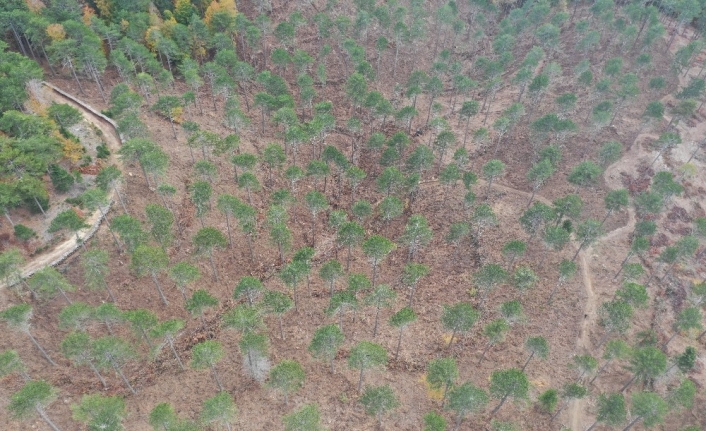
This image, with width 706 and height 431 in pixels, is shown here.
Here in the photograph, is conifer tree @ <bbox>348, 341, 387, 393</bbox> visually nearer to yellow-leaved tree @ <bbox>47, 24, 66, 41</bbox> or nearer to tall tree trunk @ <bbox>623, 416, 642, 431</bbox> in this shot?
tall tree trunk @ <bbox>623, 416, 642, 431</bbox>

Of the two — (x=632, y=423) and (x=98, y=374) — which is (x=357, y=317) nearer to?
(x=98, y=374)

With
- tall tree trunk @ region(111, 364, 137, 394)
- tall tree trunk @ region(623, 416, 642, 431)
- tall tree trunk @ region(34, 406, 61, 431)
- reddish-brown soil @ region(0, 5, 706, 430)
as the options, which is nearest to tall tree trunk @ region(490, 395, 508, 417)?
reddish-brown soil @ region(0, 5, 706, 430)

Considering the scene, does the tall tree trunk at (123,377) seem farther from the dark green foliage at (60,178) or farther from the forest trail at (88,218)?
the dark green foliage at (60,178)

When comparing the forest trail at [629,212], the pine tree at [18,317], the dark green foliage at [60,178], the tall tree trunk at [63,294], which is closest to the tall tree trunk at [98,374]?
the pine tree at [18,317]

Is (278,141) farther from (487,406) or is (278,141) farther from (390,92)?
(487,406)

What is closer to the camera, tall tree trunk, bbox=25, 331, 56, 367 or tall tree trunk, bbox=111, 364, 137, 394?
tall tree trunk, bbox=111, 364, 137, 394

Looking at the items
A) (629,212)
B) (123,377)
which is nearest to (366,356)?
(123,377)

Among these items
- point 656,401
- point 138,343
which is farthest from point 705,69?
point 138,343

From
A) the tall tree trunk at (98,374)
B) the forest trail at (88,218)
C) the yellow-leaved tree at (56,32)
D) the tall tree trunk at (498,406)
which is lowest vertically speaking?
the tall tree trunk at (98,374)
